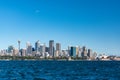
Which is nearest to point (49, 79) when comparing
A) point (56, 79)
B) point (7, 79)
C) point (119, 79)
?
point (56, 79)

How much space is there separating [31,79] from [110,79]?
62.0 feet

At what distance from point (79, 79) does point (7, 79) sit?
56.2ft

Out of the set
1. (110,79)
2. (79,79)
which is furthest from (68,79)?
(110,79)

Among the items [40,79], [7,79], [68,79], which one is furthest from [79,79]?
[7,79]

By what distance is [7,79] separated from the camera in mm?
95062

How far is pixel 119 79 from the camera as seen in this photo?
98.8 metres

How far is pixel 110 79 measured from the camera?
327 feet

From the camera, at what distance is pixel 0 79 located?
3748 inches

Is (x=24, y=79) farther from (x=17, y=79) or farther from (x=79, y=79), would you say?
(x=79, y=79)

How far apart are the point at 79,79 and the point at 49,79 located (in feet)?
23.8

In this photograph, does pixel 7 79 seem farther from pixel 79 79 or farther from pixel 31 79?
pixel 79 79

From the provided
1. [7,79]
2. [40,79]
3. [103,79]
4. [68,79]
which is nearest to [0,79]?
[7,79]

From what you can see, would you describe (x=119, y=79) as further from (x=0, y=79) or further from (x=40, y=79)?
(x=0, y=79)

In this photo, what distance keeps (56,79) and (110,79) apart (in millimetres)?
13151
